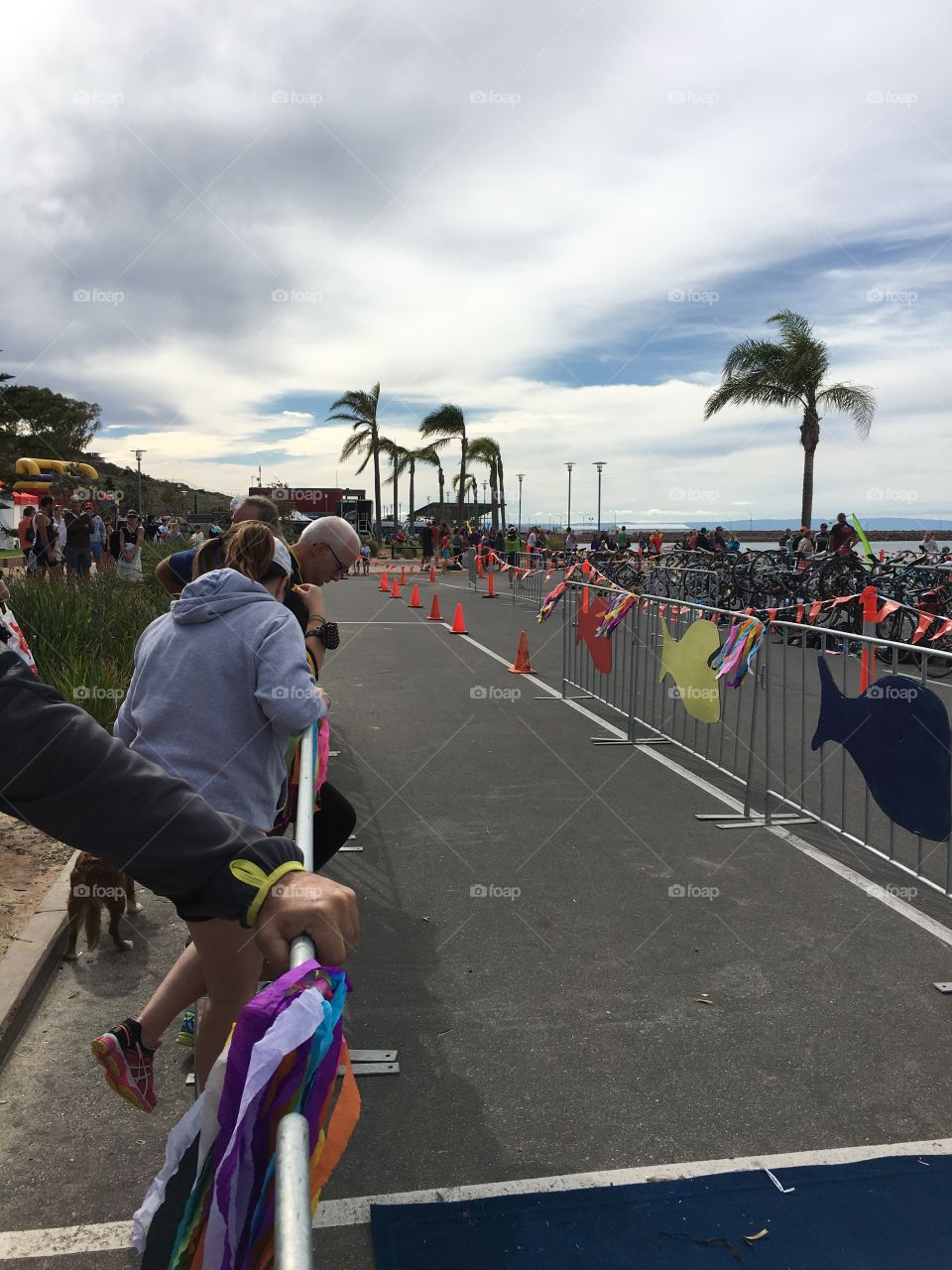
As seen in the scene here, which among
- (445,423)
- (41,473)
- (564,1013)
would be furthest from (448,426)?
(564,1013)

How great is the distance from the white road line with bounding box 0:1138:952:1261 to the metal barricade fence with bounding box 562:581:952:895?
7.58ft

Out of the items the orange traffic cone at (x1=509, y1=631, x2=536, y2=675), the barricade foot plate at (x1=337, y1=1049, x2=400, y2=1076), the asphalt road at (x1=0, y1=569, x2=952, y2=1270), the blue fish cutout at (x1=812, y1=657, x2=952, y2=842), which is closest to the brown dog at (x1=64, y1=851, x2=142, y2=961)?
the asphalt road at (x1=0, y1=569, x2=952, y2=1270)

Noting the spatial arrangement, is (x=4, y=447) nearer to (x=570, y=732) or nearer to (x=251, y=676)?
(x=570, y=732)

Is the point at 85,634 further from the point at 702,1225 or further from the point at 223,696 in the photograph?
the point at 702,1225

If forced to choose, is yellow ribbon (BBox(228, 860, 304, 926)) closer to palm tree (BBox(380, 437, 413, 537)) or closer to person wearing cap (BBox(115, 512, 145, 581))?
person wearing cap (BBox(115, 512, 145, 581))

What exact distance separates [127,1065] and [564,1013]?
5.83ft

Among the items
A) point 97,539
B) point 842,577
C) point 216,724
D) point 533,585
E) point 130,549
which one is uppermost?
point 97,539

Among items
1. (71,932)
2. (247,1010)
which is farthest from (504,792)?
(247,1010)

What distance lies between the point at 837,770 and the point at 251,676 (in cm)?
598

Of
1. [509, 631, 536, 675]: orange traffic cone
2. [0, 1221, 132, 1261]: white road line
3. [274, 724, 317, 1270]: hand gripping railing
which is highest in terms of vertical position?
[274, 724, 317, 1270]: hand gripping railing

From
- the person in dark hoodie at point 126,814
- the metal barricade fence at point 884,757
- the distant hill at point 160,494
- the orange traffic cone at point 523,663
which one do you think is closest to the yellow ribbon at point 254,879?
the person in dark hoodie at point 126,814

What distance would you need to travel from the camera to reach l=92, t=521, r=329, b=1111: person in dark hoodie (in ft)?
9.54

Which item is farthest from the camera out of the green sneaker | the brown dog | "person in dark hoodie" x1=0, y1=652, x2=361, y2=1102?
the brown dog

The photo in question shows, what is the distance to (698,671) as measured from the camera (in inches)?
306
